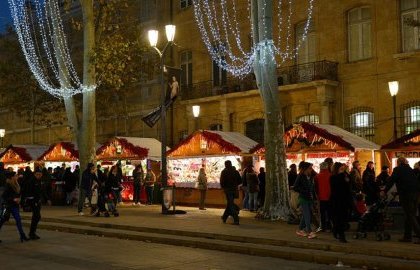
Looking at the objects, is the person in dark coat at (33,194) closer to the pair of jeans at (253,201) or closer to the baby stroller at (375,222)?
the baby stroller at (375,222)

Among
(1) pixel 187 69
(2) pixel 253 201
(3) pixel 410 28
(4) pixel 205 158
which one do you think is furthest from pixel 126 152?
(3) pixel 410 28

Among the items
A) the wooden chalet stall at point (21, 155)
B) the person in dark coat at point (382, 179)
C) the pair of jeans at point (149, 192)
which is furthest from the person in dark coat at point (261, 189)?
the wooden chalet stall at point (21, 155)

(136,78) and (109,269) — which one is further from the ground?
(136,78)

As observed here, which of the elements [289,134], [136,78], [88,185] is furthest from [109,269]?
[136,78]

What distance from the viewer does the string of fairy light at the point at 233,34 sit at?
2961 cm

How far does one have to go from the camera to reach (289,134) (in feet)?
71.6

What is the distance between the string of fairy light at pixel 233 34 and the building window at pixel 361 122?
4390 millimetres

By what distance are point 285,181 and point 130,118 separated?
21229 millimetres

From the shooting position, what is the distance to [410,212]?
12758mm

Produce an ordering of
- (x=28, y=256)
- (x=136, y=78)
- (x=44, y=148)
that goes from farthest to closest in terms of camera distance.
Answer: (x=44, y=148) < (x=136, y=78) < (x=28, y=256)

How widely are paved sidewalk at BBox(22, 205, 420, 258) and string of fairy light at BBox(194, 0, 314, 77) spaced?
10.0 meters

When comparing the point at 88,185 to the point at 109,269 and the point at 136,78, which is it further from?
the point at 109,269

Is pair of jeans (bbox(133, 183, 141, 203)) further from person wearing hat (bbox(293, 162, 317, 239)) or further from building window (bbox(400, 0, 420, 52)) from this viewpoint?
building window (bbox(400, 0, 420, 52))

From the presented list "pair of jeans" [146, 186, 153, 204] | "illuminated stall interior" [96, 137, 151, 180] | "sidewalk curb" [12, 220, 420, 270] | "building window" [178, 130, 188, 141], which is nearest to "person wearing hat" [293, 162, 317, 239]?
"sidewalk curb" [12, 220, 420, 270]
